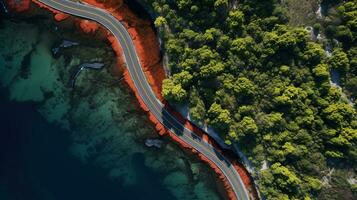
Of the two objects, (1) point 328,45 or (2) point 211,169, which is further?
(2) point 211,169

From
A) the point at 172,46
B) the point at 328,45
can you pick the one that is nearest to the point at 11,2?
the point at 172,46

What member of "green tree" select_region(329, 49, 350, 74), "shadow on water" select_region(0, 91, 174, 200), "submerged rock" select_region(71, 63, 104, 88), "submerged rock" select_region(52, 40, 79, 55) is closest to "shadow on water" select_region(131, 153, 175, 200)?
"shadow on water" select_region(0, 91, 174, 200)

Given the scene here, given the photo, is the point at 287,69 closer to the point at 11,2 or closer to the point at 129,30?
the point at 129,30

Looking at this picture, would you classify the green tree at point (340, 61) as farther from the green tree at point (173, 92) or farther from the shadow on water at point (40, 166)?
the shadow on water at point (40, 166)

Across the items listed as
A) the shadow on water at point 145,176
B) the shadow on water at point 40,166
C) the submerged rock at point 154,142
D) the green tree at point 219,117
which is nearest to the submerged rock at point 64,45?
the shadow on water at point 40,166

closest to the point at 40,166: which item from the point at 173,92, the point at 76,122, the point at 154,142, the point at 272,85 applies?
the point at 76,122

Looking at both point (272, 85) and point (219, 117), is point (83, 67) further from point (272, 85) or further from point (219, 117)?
point (272, 85)
